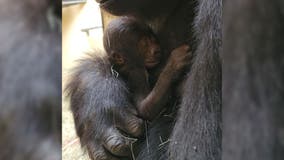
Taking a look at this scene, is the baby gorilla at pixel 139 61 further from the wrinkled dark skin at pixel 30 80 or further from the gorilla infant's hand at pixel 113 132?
the wrinkled dark skin at pixel 30 80

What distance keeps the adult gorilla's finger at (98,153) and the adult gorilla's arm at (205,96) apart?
324mm

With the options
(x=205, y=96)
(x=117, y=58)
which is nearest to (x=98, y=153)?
(x=117, y=58)

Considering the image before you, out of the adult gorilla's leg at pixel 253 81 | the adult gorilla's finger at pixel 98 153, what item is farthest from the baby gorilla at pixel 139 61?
the adult gorilla's leg at pixel 253 81

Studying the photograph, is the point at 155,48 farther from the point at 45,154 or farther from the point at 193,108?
the point at 45,154

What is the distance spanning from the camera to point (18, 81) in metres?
0.40

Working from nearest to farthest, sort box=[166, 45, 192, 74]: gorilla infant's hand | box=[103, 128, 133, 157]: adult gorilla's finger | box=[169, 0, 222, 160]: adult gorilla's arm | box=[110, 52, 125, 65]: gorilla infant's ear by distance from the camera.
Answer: box=[169, 0, 222, 160]: adult gorilla's arm → box=[166, 45, 192, 74]: gorilla infant's hand → box=[103, 128, 133, 157]: adult gorilla's finger → box=[110, 52, 125, 65]: gorilla infant's ear

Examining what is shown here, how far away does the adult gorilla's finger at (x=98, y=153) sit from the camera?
1141mm

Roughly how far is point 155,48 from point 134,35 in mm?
77

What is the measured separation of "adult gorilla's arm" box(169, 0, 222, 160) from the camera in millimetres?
762

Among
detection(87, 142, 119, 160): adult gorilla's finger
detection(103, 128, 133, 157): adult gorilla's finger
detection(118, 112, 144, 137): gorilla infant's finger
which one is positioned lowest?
detection(87, 142, 119, 160): adult gorilla's finger

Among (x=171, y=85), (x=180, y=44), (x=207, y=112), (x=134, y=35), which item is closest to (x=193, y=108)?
(x=207, y=112)

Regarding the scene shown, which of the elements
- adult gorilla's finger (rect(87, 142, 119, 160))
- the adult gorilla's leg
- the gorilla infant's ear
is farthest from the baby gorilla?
the adult gorilla's leg

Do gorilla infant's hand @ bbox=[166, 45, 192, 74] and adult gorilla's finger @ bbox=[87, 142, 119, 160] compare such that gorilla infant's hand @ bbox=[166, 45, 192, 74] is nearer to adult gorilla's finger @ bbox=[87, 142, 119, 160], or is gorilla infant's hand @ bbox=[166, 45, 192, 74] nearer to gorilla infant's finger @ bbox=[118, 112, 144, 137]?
gorilla infant's finger @ bbox=[118, 112, 144, 137]

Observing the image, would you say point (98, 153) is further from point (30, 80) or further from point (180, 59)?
point (30, 80)
